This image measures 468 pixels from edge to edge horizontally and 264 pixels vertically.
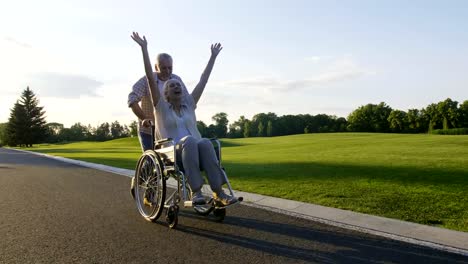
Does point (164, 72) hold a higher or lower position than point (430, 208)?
higher

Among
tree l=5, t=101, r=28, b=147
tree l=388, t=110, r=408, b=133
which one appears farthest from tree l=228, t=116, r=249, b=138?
tree l=5, t=101, r=28, b=147

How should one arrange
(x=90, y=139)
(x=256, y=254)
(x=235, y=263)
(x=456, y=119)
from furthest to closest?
(x=90, y=139)
(x=456, y=119)
(x=256, y=254)
(x=235, y=263)

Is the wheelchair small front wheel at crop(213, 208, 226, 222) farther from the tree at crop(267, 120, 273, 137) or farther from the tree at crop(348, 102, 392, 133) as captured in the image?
the tree at crop(267, 120, 273, 137)

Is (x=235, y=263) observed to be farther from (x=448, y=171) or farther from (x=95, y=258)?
(x=448, y=171)

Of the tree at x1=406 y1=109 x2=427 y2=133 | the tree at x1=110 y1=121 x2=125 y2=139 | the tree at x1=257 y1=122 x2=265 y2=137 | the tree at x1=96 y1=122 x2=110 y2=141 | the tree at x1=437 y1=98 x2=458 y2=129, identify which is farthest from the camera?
the tree at x1=110 y1=121 x2=125 y2=139

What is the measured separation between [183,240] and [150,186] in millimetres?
1189

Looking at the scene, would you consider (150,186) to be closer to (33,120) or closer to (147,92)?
(147,92)

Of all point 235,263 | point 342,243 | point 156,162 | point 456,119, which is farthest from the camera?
point 456,119

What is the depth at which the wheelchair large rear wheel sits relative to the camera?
4.53m

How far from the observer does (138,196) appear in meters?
5.29

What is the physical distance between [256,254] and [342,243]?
34.9 inches

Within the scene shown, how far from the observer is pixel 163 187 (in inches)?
173

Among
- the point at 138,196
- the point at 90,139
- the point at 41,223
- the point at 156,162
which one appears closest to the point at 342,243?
the point at 156,162

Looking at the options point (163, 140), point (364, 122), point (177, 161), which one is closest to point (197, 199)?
point (177, 161)
